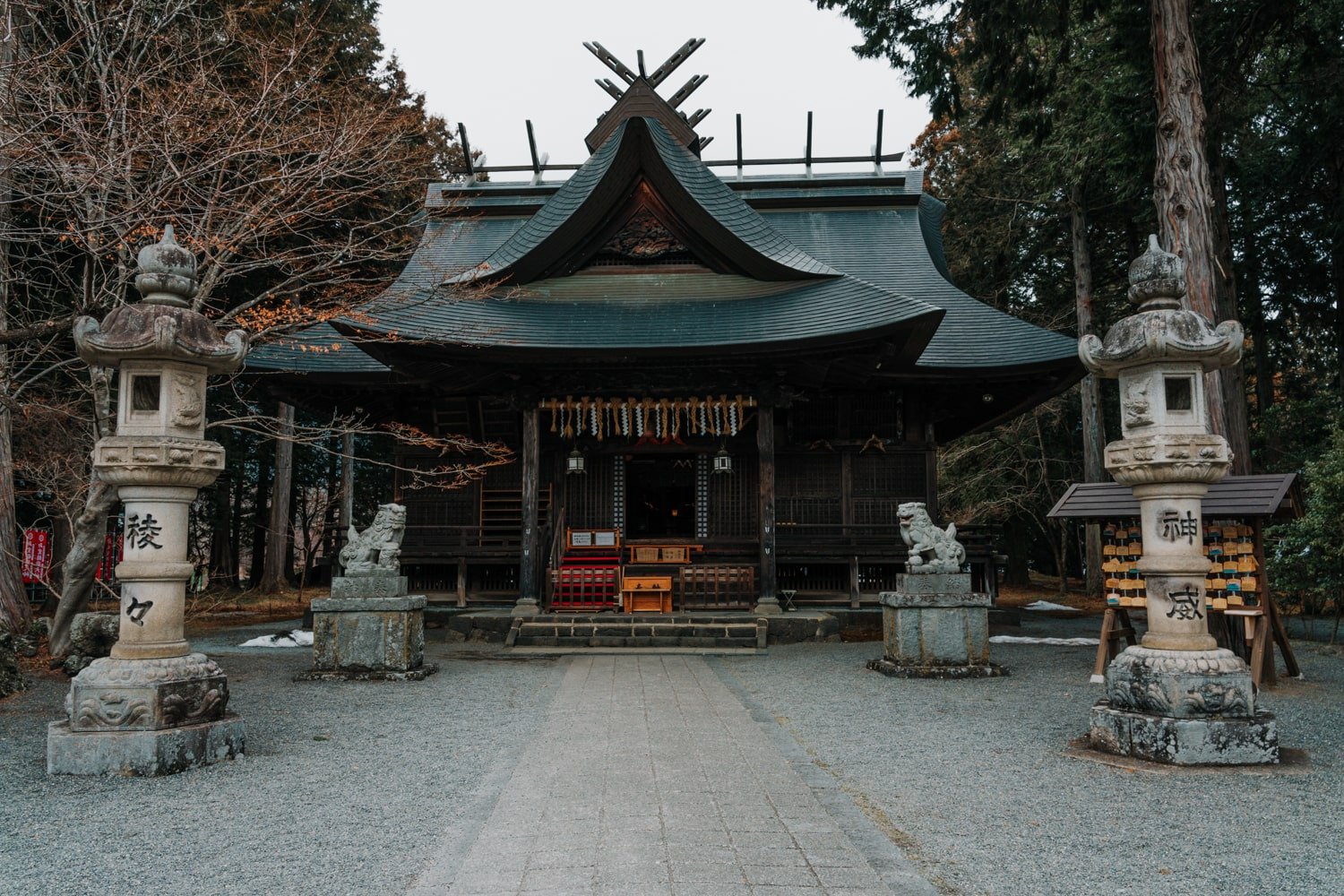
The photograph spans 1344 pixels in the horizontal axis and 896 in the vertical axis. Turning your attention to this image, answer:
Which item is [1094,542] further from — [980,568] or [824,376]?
[824,376]

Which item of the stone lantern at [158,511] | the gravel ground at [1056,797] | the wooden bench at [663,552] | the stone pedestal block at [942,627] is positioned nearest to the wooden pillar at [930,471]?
the wooden bench at [663,552]

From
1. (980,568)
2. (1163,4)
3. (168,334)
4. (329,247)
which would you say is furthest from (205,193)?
(980,568)

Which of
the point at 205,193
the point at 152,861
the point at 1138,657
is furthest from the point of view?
the point at 205,193

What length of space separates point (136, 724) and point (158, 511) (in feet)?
4.43

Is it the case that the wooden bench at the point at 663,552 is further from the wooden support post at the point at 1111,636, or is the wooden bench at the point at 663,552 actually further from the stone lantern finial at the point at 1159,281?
the stone lantern finial at the point at 1159,281

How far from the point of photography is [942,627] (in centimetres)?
891

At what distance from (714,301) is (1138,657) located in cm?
939

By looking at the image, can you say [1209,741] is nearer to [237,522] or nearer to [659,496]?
[659,496]

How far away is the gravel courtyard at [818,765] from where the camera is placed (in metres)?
3.50

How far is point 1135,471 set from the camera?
221 inches

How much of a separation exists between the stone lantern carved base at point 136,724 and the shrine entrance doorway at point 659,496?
31.8 feet

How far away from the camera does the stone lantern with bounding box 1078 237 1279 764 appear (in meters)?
5.15

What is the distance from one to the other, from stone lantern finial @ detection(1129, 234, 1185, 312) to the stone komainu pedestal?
12.7ft

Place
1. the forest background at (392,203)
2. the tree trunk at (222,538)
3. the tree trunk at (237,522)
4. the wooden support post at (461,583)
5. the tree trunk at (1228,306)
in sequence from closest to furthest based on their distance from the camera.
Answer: the forest background at (392,203) < the tree trunk at (1228,306) < the wooden support post at (461,583) < the tree trunk at (222,538) < the tree trunk at (237,522)
